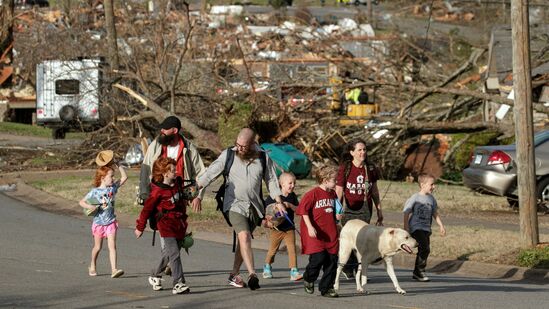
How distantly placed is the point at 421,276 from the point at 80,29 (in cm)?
2439

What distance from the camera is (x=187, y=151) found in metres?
12.1

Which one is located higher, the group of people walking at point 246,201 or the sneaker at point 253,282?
the group of people walking at point 246,201

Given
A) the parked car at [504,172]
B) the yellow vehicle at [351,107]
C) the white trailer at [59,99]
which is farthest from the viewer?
the white trailer at [59,99]

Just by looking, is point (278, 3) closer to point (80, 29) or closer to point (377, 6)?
point (377, 6)

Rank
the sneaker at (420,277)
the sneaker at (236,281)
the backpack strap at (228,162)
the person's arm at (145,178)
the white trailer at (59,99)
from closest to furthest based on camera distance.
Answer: the backpack strap at (228,162) < the sneaker at (236,281) < the person's arm at (145,178) < the sneaker at (420,277) < the white trailer at (59,99)

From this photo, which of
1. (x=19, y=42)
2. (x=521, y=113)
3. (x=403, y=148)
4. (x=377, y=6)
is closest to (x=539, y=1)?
(x=403, y=148)

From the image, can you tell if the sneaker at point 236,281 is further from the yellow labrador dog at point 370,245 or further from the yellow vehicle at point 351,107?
the yellow vehicle at point 351,107

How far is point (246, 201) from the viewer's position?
11.6 m

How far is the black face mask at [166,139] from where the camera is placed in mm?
12015

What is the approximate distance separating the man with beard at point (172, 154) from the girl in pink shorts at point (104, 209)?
2.12ft

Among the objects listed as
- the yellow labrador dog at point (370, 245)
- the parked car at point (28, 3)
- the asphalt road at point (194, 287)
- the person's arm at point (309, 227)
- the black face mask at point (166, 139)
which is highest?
the parked car at point (28, 3)

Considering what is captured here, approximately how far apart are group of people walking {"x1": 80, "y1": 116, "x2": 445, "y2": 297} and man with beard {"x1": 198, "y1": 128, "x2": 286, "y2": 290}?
10 mm

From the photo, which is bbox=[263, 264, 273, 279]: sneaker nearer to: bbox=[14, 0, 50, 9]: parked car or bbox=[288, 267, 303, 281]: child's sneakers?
bbox=[288, 267, 303, 281]: child's sneakers

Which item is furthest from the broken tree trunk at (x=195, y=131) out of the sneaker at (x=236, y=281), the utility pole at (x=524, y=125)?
the sneaker at (x=236, y=281)
